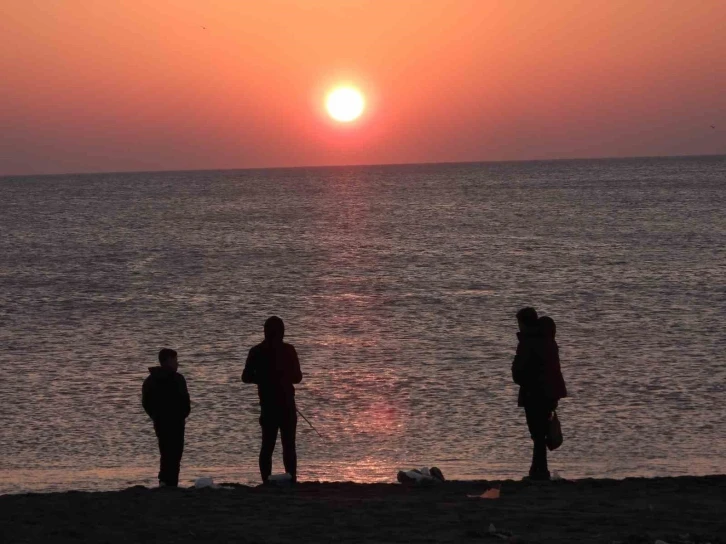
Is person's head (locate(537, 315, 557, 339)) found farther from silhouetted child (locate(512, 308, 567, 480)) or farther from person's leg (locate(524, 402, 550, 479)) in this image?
person's leg (locate(524, 402, 550, 479))

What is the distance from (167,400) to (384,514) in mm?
2530

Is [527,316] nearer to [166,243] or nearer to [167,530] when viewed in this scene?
[167,530]

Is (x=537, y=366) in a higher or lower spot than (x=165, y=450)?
higher

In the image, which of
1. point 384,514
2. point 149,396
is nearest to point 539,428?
point 384,514

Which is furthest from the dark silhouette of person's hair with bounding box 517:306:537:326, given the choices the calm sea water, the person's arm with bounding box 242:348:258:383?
the calm sea water

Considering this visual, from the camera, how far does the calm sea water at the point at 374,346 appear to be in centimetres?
1575

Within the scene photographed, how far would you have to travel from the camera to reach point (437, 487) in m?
10.2

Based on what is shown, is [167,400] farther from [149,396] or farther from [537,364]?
[537,364]

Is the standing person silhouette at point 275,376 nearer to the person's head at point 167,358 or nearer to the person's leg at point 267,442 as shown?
the person's leg at point 267,442

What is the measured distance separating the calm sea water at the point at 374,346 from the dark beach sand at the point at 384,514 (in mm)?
4175

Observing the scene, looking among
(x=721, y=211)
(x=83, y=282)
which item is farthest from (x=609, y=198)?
(x=83, y=282)

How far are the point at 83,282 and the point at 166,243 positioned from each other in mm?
25770

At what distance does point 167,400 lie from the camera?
1038 centimetres

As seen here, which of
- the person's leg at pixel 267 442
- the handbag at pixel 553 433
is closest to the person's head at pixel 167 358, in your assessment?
the person's leg at pixel 267 442
